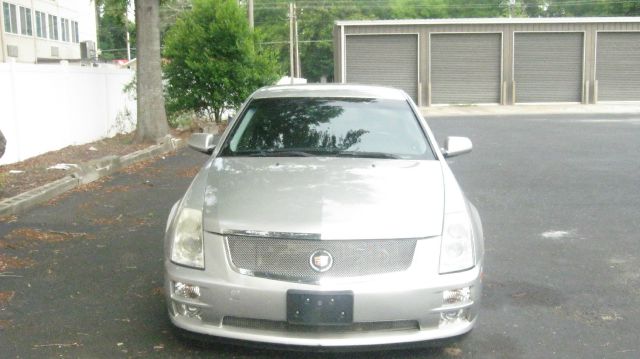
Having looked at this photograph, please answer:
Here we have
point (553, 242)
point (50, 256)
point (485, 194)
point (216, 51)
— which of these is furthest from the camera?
point (216, 51)

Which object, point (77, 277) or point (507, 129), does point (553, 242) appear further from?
point (507, 129)

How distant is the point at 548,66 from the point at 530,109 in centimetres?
409

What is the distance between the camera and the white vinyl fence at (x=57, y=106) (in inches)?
433

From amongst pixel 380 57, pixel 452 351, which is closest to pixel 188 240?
pixel 452 351

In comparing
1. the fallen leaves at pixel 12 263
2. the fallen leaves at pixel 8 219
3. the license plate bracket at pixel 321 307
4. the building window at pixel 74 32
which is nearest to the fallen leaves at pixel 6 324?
the fallen leaves at pixel 12 263

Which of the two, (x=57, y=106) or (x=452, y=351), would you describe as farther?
(x=57, y=106)

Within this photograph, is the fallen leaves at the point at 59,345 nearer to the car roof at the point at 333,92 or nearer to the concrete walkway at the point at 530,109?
the car roof at the point at 333,92

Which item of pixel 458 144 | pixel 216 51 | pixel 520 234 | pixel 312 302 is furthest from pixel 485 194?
pixel 216 51

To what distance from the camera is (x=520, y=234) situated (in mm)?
7047

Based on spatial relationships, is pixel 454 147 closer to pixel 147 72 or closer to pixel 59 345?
pixel 59 345

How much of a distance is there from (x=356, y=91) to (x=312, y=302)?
104 inches

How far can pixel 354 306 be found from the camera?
3623 mm

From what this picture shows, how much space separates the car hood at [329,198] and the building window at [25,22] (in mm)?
41720

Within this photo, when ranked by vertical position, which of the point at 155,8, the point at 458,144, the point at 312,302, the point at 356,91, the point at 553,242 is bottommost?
the point at 553,242
